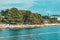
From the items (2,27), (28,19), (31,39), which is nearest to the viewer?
(31,39)

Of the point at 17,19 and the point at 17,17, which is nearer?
the point at 17,17

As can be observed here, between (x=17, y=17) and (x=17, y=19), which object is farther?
(x=17, y=19)

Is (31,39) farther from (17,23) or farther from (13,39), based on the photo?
(17,23)

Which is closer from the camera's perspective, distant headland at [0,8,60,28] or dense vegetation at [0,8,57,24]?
distant headland at [0,8,60,28]

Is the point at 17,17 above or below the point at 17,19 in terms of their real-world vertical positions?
above

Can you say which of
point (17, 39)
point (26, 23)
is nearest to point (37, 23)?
point (26, 23)

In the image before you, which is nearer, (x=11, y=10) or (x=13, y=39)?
(x=13, y=39)

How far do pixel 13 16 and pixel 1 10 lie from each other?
13174mm

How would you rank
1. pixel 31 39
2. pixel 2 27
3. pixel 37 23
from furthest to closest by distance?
pixel 37 23 < pixel 2 27 < pixel 31 39

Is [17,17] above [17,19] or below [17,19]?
above

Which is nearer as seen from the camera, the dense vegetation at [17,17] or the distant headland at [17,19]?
the distant headland at [17,19]

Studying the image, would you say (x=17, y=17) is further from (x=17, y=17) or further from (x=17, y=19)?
(x=17, y=19)

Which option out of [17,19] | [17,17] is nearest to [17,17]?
[17,17]

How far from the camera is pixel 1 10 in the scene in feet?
273
